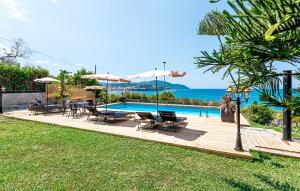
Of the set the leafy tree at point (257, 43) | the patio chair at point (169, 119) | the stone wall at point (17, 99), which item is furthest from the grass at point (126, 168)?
the stone wall at point (17, 99)

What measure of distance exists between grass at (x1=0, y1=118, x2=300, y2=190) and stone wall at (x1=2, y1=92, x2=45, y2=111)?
12.8 metres

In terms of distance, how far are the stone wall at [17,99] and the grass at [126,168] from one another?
12.8m

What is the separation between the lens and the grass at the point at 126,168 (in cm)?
472

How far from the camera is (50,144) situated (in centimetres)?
757

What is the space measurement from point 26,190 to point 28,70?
20513 mm

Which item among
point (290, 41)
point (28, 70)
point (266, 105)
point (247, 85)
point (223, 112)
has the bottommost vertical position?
point (223, 112)

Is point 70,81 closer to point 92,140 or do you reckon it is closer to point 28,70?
point 28,70

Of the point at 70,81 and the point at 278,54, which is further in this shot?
the point at 70,81

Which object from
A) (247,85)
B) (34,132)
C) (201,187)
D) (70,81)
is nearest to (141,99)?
(70,81)

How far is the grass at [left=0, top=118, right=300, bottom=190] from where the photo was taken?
15.5 feet

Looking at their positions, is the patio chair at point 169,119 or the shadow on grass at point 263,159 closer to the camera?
the shadow on grass at point 263,159

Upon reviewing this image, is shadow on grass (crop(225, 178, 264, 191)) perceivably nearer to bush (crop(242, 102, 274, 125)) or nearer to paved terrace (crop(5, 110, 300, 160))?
paved terrace (crop(5, 110, 300, 160))

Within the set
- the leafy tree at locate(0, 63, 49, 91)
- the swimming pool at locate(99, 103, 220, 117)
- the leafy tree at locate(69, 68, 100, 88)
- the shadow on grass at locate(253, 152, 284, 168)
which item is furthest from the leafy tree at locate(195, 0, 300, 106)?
the leafy tree at locate(69, 68, 100, 88)

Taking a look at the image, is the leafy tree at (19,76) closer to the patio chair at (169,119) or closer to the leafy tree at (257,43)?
the patio chair at (169,119)
